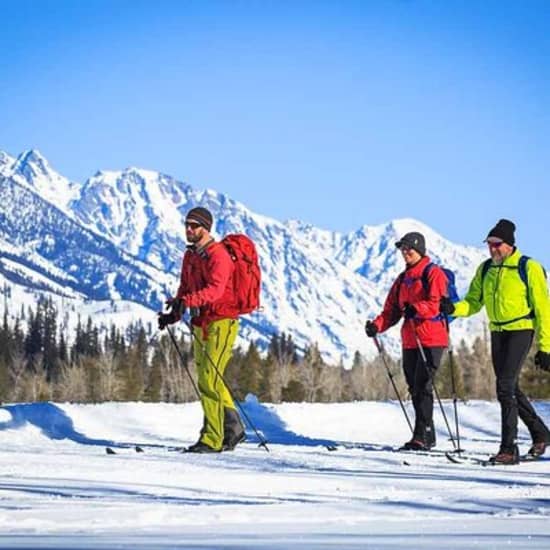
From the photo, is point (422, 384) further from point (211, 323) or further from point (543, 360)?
point (211, 323)

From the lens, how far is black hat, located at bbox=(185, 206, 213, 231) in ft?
35.1

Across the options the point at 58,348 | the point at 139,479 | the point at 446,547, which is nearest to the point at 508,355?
the point at 139,479

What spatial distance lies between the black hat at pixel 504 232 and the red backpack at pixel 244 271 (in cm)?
242

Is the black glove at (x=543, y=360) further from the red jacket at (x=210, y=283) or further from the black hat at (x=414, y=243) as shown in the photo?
the red jacket at (x=210, y=283)

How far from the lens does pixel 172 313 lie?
10.6 m

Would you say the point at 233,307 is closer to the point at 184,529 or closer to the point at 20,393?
the point at 184,529

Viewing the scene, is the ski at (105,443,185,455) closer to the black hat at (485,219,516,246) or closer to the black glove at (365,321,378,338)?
the black glove at (365,321,378,338)

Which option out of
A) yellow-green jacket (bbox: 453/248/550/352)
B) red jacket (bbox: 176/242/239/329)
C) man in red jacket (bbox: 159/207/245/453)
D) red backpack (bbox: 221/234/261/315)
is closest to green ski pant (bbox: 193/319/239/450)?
man in red jacket (bbox: 159/207/245/453)

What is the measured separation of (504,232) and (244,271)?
104 inches

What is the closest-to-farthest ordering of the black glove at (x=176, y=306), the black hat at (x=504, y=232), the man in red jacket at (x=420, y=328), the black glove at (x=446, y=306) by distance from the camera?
the black hat at (x=504, y=232)
the black glove at (x=176, y=306)
the black glove at (x=446, y=306)
the man in red jacket at (x=420, y=328)

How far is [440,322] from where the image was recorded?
11.8 m

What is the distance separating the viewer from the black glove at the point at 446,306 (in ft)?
35.6

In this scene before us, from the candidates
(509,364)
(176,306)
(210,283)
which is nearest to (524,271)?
(509,364)

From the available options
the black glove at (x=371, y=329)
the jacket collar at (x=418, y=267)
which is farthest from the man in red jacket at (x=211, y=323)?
the jacket collar at (x=418, y=267)
